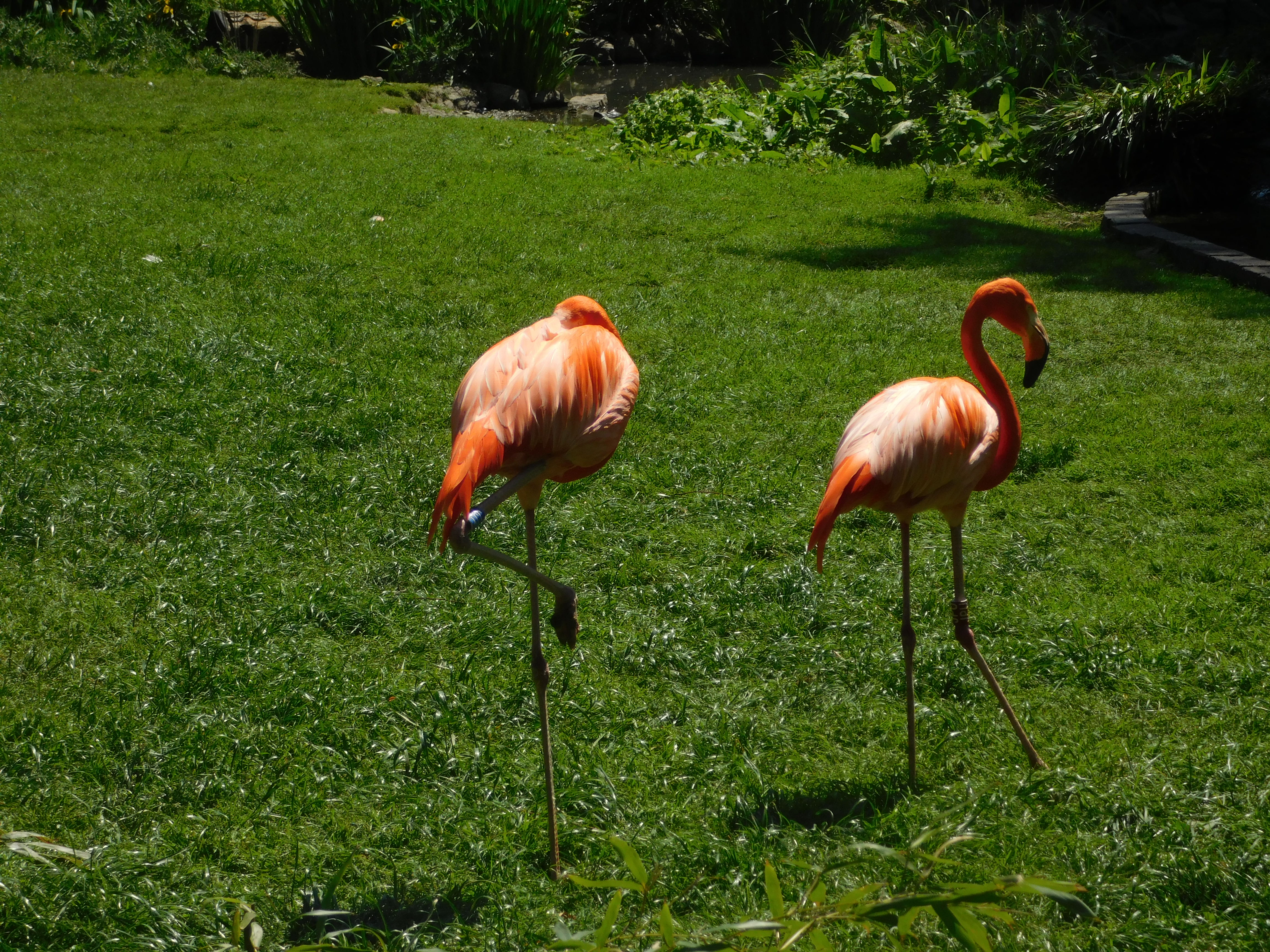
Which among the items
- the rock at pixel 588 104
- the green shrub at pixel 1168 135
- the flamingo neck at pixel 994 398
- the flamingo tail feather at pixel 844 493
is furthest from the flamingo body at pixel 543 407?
the rock at pixel 588 104

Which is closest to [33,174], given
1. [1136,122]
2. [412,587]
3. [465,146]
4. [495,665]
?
[465,146]

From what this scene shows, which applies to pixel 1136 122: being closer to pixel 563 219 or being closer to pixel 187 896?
Answer: pixel 563 219

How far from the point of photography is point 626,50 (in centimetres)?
1622

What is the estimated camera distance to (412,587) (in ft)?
13.3

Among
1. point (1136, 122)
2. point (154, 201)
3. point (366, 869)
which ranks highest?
point (1136, 122)

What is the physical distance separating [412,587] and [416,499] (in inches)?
26.6

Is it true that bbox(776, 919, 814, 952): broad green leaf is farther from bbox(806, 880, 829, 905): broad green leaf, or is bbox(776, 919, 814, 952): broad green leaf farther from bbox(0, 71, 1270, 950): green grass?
bbox(0, 71, 1270, 950): green grass

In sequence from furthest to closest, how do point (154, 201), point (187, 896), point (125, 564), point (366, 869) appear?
point (154, 201) → point (125, 564) → point (366, 869) → point (187, 896)

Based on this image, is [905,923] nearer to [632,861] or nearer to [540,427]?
[632,861]

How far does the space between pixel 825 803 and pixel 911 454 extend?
997 millimetres

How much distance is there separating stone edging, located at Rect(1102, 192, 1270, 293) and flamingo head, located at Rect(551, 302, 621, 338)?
5945 millimetres

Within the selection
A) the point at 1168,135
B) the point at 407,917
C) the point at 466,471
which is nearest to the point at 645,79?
the point at 1168,135

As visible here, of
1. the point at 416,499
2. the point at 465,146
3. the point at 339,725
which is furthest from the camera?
the point at 465,146

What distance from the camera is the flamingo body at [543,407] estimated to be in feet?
8.59
